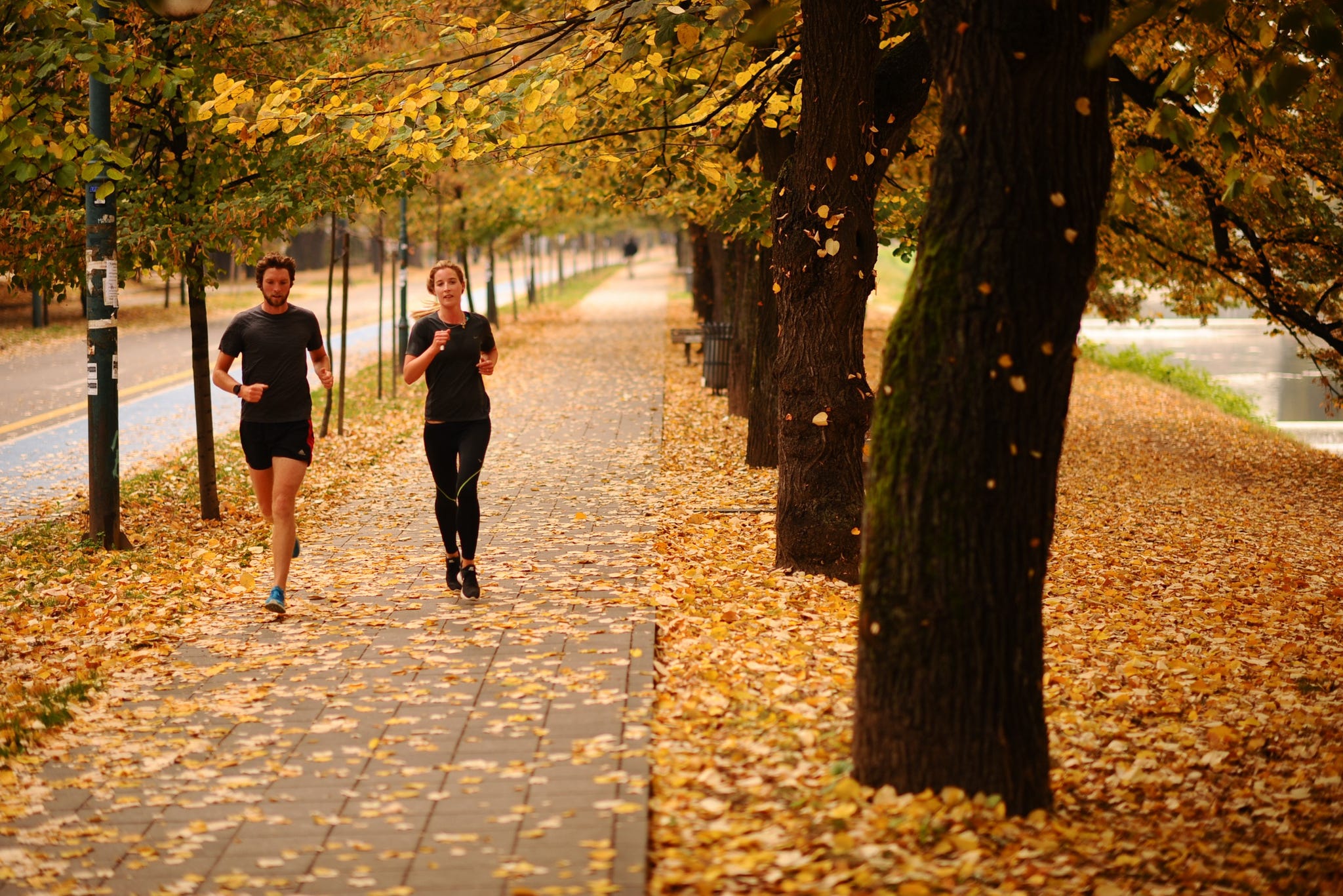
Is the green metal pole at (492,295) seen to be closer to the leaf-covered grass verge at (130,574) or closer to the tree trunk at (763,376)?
the leaf-covered grass verge at (130,574)

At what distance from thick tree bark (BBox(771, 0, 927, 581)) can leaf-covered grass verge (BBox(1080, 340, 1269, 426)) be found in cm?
1554

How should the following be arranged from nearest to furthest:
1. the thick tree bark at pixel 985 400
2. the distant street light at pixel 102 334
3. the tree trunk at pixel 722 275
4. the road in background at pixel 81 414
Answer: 1. the thick tree bark at pixel 985 400
2. the distant street light at pixel 102 334
3. the road in background at pixel 81 414
4. the tree trunk at pixel 722 275

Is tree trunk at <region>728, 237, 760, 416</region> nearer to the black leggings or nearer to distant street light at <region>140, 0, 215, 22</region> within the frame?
the black leggings

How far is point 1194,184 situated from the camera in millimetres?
14016

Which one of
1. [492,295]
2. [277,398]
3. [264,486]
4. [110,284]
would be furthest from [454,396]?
[492,295]

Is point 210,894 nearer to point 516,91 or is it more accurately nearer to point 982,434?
point 982,434

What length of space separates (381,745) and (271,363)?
291 cm

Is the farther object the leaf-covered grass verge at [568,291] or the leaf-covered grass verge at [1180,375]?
the leaf-covered grass verge at [568,291]

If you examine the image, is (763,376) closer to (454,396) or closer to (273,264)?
(454,396)

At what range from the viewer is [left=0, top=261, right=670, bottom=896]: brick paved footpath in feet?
13.8

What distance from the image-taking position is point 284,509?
289 inches

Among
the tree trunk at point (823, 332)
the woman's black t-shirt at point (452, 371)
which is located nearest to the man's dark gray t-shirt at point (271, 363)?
the woman's black t-shirt at point (452, 371)

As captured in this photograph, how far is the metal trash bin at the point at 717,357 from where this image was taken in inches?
766

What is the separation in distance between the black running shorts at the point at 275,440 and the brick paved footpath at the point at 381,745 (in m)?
0.91
